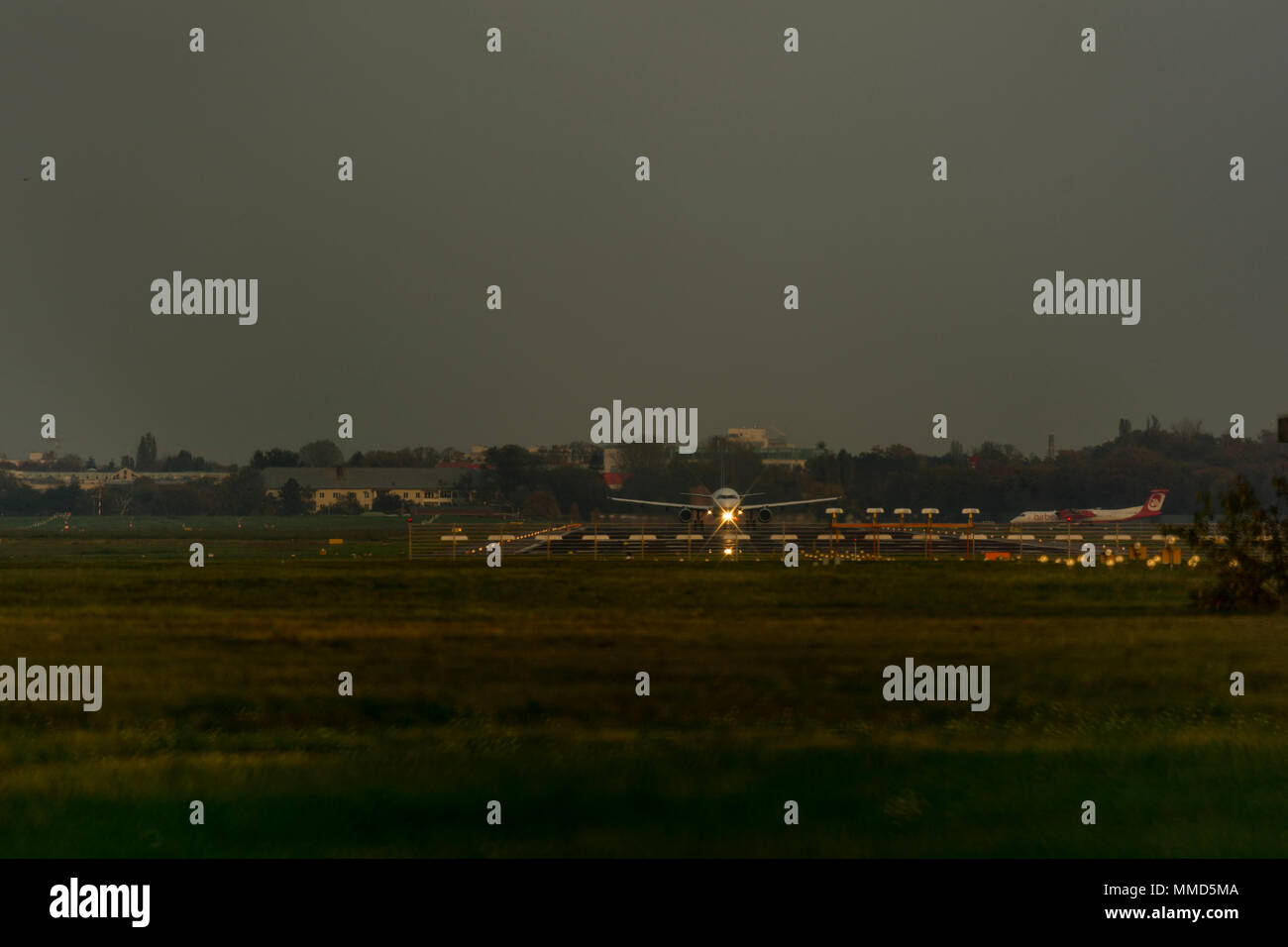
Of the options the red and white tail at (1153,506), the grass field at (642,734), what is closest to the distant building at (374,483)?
the red and white tail at (1153,506)

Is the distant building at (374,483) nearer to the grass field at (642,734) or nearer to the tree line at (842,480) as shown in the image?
the tree line at (842,480)

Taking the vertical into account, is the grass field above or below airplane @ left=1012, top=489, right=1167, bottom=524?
above

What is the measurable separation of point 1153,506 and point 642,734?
111 m

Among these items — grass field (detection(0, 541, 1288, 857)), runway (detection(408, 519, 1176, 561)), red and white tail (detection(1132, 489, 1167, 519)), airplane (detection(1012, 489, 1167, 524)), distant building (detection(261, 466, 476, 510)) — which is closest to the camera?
grass field (detection(0, 541, 1288, 857))

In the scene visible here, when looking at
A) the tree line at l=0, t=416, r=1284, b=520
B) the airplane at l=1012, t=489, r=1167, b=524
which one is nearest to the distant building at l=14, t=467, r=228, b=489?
the tree line at l=0, t=416, r=1284, b=520

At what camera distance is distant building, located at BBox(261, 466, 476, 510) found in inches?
6024

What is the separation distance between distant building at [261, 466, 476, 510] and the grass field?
117092mm

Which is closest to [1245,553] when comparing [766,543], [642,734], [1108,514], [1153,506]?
[642,734]

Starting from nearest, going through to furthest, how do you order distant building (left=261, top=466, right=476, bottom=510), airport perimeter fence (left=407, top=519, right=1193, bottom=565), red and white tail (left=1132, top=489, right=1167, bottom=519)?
airport perimeter fence (left=407, top=519, right=1193, bottom=565) → red and white tail (left=1132, top=489, right=1167, bottom=519) → distant building (left=261, top=466, right=476, bottom=510)

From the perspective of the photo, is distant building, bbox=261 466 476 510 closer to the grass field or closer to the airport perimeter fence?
the airport perimeter fence

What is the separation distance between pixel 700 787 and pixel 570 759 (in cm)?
204

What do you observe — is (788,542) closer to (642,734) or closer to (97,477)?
(642,734)

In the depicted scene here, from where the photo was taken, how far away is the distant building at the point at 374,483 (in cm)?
15300
